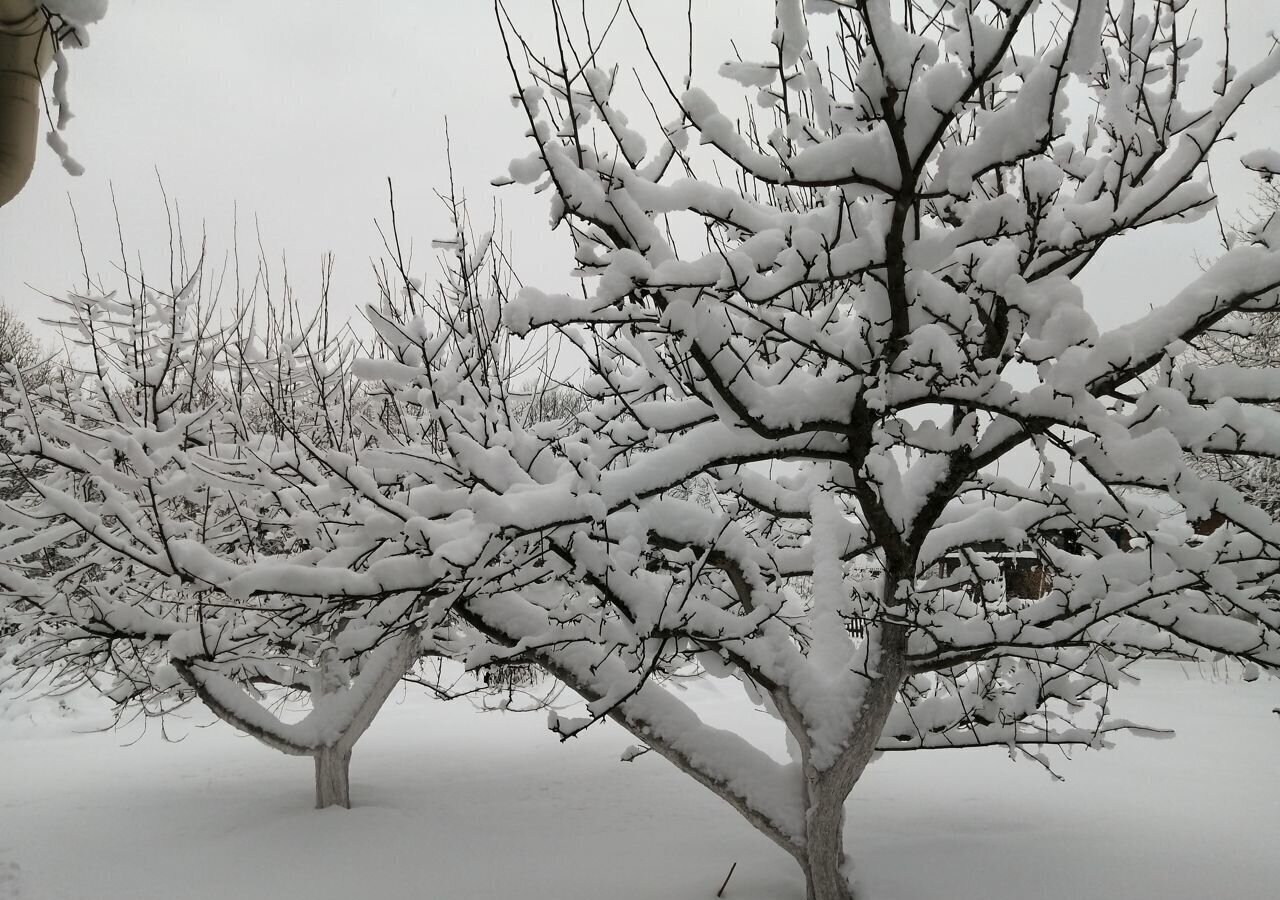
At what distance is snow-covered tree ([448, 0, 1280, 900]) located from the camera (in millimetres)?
2363

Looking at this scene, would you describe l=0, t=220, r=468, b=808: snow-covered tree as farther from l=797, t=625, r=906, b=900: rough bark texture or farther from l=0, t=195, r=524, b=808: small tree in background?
l=797, t=625, r=906, b=900: rough bark texture

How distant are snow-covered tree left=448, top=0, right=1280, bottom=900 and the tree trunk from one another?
11.1ft

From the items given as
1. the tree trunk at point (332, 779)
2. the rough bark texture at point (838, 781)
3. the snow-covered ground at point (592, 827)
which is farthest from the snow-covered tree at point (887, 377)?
the tree trunk at point (332, 779)

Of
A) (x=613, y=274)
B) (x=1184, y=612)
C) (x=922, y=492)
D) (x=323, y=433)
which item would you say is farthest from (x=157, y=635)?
(x=1184, y=612)

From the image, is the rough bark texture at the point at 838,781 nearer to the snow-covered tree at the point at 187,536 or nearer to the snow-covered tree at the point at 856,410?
the snow-covered tree at the point at 856,410

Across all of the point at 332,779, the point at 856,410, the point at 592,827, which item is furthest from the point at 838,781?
the point at 332,779

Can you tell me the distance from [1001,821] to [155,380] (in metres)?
7.12

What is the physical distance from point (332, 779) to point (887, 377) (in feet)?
18.5

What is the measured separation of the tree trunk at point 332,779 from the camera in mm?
6121

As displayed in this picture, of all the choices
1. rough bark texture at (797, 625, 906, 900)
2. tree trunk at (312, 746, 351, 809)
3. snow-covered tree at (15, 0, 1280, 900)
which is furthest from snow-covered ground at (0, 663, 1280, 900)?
snow-covered tree at (15, 0, 1280, 900)

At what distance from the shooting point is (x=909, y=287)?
9.02ft

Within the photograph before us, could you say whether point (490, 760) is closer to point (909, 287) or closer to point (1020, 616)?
point (1020, 616)

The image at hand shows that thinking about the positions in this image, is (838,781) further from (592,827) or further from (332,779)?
(332,779)

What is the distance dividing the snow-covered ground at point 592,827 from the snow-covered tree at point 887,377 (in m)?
0.93
